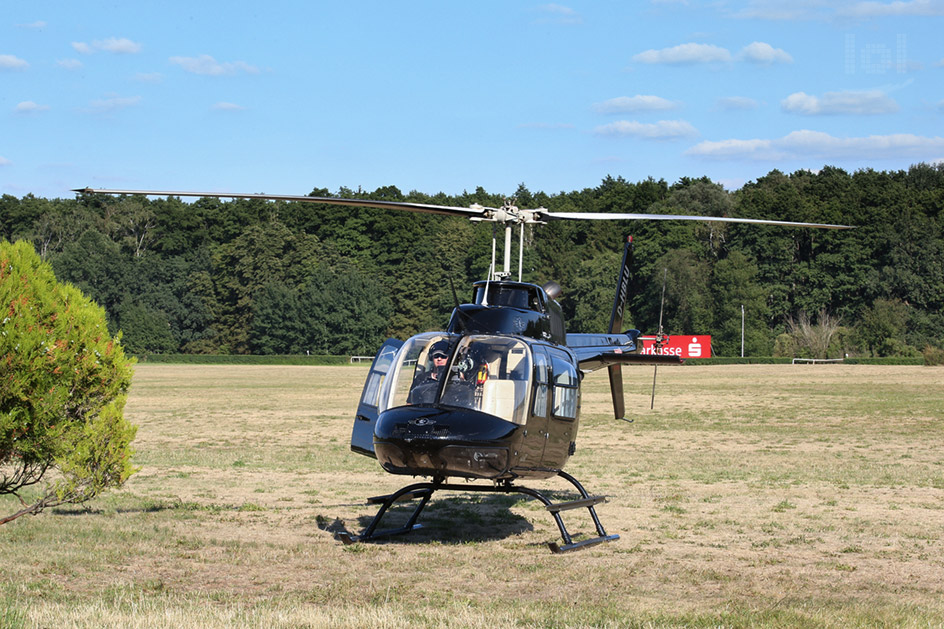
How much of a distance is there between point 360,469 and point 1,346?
33.6 feet

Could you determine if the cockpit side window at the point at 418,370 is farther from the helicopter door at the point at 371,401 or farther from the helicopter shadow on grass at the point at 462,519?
the helicopter shadow on grass at the point at 462,519

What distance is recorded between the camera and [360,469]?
19.4 meters

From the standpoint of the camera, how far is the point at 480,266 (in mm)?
105625

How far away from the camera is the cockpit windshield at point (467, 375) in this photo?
10.6 meters

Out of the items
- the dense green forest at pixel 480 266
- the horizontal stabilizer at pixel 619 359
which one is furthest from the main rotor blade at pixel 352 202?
the dense green forest at pixel 480 266

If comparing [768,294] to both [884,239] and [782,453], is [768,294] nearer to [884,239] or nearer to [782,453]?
[884,239]

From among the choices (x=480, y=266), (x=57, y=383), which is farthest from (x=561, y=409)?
(x=480, y=266)

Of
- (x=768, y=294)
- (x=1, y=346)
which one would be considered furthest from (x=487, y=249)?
(x=1, y=346)

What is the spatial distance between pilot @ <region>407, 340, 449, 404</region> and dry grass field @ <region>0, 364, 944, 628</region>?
168 centimetres

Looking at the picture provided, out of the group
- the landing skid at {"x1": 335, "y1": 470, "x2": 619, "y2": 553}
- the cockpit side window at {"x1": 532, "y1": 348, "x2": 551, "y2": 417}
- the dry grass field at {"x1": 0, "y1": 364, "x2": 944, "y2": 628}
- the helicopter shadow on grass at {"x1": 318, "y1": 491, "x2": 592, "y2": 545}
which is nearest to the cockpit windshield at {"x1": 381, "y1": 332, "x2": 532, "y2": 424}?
the cockpit side window at {"x1": 532, "y1": 348, "x2": 551, "y2": 417}

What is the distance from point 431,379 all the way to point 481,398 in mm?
698

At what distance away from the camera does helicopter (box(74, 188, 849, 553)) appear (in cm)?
1023

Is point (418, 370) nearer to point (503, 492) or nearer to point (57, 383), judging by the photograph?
point (503, 492)

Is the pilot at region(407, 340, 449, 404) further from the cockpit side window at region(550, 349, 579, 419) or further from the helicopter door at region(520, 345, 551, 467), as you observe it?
the cockpit side window at region(550, 349, 579, 419)
